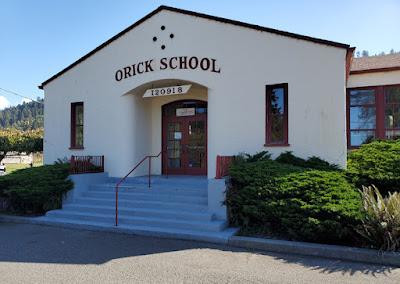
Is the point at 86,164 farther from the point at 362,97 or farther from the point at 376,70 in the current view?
the point at 376,70

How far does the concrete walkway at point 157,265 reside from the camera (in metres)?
5.79

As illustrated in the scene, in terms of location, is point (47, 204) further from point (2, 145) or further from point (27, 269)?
point (2, 145)

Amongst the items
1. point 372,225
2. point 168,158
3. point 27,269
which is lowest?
point 27,269

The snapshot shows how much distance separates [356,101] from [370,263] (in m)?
8.50

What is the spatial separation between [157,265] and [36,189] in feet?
19.8

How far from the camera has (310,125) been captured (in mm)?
10289

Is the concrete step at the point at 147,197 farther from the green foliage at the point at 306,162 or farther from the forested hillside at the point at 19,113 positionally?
the forested hillside at the point at 19,113

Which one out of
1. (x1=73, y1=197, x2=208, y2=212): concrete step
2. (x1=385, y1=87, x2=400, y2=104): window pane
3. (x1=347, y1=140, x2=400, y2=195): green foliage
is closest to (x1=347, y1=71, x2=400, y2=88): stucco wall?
(x1=385, y1=87, x2=400, y2=104): window pane

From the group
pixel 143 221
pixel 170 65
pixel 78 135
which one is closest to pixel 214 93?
pixel 170 65

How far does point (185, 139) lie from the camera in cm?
1373

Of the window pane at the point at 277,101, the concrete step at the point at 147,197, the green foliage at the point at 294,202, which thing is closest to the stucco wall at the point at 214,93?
the window pane at the point at 277,101

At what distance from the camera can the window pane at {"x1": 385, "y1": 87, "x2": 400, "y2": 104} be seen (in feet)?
43.2

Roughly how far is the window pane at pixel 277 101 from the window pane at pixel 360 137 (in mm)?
4013

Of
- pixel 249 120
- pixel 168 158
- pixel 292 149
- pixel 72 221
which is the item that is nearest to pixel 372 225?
pixel 292 149
